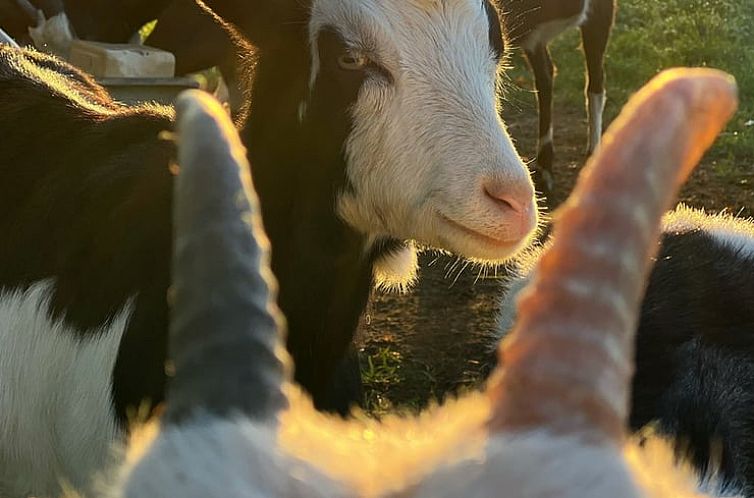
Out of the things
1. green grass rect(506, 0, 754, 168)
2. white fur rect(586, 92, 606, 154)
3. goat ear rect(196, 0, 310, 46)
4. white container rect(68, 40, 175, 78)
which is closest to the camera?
goat ear rect(196, 0, 310, 46)

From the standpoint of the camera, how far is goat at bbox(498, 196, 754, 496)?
2.18m

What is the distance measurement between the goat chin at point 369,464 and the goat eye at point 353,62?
55.1 inches

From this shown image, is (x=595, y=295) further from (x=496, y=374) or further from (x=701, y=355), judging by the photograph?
(x=701, y=355)

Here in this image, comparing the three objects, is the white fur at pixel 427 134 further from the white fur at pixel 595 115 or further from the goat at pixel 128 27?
the white fur at pixel 595 115

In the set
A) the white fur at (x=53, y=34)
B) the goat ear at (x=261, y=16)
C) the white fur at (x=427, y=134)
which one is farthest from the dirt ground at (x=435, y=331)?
the white fur at (x=53, y=34)

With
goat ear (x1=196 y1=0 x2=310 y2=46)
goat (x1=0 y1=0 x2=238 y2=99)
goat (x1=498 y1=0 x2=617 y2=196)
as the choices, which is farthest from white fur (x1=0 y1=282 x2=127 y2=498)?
goat (x1=498 y1=0 x2=617 y2=196)

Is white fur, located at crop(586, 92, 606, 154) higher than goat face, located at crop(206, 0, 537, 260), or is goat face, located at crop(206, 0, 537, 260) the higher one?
goat face, located at crop(206, 0, 537, 260)

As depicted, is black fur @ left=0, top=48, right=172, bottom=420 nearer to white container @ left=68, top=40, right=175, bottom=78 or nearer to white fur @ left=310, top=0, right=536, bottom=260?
white fur @ left=310, top=0, right=536, bottom=260

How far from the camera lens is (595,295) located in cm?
111

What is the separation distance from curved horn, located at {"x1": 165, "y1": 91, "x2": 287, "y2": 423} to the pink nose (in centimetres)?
128

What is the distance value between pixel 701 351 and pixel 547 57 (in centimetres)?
629

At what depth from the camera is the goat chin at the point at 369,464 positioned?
3.58ft

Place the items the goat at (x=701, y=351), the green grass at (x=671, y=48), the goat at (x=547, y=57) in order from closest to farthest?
1. the goat at (x=701, y=351)
2. the goat at (x=547, y=57)
3. the green grass at (x=671, y=48)

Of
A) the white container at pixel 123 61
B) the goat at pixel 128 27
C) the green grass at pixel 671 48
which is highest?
the white container at pixel 123 61
